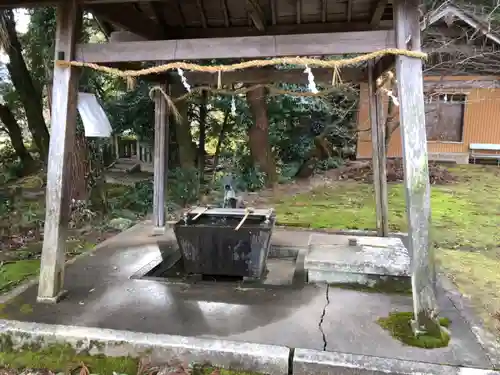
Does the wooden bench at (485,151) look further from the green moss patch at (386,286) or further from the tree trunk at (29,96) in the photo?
the tree trunk at (29,96)

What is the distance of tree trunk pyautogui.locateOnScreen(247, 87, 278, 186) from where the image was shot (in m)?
10.7

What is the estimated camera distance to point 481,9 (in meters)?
11.3

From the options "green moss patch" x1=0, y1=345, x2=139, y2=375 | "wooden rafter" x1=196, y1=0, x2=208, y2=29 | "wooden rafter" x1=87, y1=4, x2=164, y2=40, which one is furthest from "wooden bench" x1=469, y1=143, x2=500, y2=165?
"green moss patch" x1=0, y1=345, x2=139, y2=375

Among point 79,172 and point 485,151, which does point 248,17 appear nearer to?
point 79,172

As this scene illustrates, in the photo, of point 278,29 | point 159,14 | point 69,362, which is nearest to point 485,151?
point 278,29

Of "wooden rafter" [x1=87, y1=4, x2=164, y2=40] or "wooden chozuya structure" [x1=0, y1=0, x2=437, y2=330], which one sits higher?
"wooden rafter" [x1=87, y1=4, x2=164, y2=40]

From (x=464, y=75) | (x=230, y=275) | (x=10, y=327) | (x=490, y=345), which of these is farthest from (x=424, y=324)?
(x=464, y=75)

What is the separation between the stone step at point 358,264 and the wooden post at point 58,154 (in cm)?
230

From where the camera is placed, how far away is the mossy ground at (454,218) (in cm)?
458

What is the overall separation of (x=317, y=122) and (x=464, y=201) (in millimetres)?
5436

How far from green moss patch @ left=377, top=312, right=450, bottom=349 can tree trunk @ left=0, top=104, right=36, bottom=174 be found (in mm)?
12082

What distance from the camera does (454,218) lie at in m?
8.07

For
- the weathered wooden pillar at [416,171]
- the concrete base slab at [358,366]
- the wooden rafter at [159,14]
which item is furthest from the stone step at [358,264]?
the wooden rafter at [159,14]

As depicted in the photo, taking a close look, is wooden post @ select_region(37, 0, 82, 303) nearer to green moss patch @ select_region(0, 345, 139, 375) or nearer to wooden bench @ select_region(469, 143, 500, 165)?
green moss patch @ select_region(0, 345, 139, 375)
